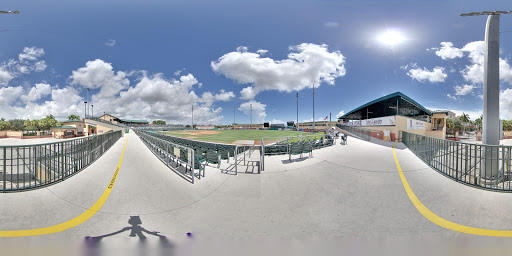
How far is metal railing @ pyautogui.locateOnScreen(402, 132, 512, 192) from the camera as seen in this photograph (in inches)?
206

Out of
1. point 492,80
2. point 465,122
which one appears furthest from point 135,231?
point 465,122

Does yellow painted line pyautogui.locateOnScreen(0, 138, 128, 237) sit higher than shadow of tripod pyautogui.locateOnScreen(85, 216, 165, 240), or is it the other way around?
yellow painted line pyautogui.locateOnScreen(0, 138, 128, 237)

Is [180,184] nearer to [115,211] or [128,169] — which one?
[115,211]

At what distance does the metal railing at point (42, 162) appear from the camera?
513 cm

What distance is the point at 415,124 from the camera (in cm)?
2858

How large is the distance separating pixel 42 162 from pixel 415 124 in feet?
121

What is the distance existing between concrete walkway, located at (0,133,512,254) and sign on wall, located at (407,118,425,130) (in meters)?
25.3

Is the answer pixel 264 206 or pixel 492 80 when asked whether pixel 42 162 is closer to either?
pixel 264 206

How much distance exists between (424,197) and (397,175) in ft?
6.43

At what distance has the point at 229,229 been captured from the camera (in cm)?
359

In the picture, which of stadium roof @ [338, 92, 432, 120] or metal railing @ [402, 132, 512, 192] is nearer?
metal railing @ [402, 132, 512, 192]

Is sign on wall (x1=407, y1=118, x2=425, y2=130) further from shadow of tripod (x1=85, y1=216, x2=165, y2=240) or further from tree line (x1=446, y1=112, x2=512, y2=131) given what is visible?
tree line (x1=446, y1=112, x2=512, y2=131)

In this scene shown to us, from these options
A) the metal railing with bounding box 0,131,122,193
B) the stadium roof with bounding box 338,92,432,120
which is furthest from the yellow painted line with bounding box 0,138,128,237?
the stadium roof with bounding box 338,92,432,120

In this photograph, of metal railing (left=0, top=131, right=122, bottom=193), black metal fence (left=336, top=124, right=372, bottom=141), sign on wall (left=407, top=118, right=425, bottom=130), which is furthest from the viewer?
sign on wall (left=407, top=118, right=425, bottom=130)
